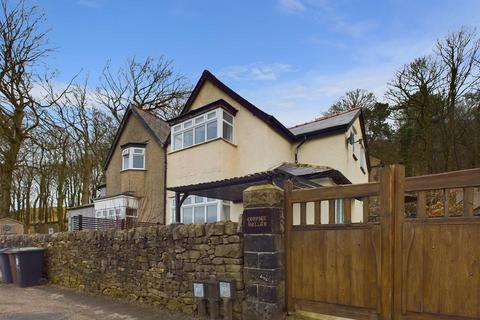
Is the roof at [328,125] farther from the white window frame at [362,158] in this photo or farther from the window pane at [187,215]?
the window pane at [187,215]

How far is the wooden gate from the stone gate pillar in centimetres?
18

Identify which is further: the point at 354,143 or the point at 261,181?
the point at 354,143

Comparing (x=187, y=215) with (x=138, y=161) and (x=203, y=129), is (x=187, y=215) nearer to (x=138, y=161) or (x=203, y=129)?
(x=203, y=129)

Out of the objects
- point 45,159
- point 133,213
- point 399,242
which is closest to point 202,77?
point 133,213

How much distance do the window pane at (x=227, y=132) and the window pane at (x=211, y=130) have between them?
1.25 ft

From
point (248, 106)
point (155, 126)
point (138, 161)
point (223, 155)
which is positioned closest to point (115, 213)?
point (138, 161)

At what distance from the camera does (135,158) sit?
2075 cm

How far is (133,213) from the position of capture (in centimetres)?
2034

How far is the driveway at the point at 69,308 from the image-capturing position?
24.8 ft

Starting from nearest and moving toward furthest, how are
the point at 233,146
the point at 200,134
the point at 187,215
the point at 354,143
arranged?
the point at 233,146 → the point at 200,134 → the point at 187,215 → the point at 354,143

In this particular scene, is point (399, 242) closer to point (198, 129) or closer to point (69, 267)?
point (69, 267)

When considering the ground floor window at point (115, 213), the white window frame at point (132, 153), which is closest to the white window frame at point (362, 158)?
the white window frame at point (132, 153)

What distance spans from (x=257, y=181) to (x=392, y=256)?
20.7ft

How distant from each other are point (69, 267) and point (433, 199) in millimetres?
15350
